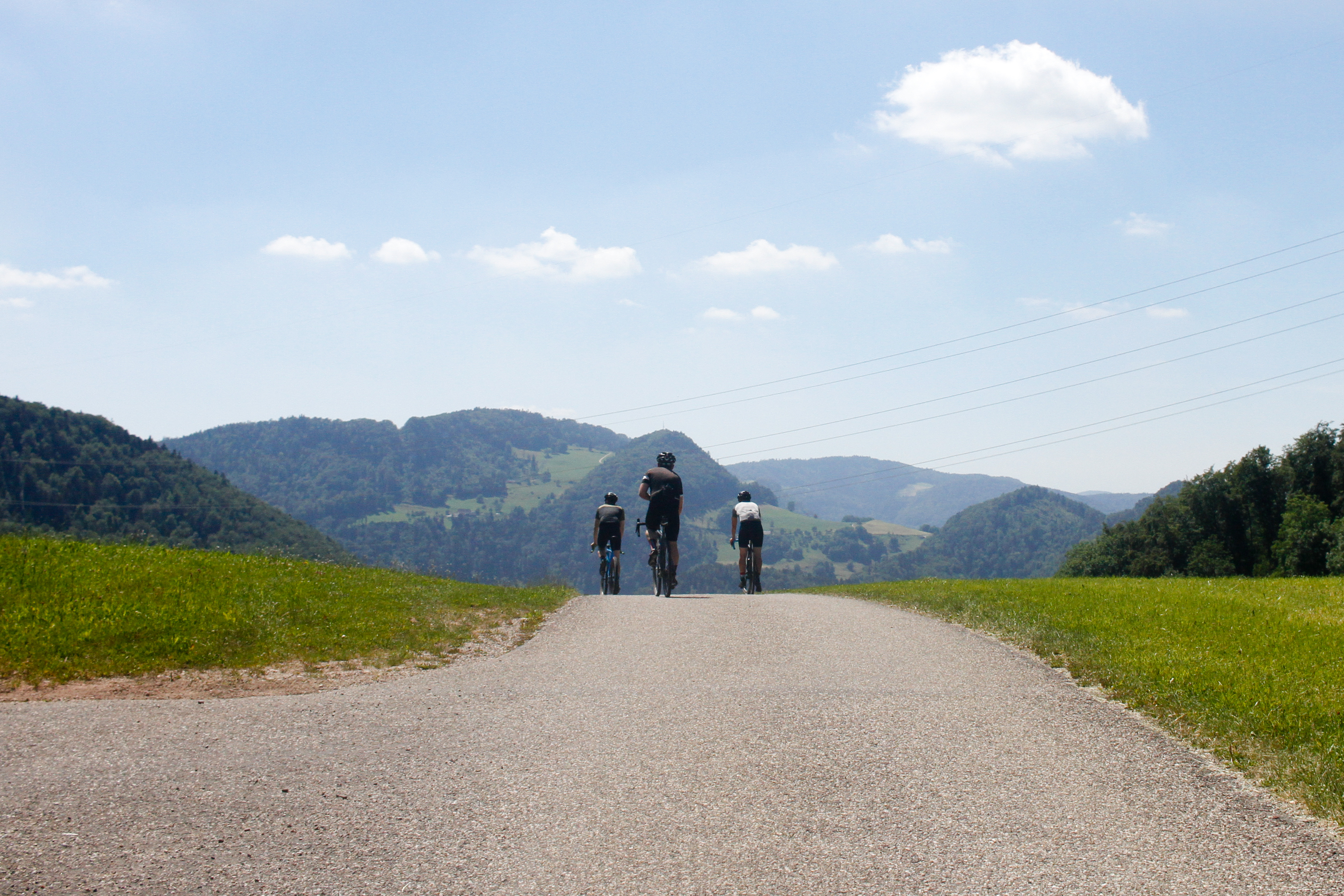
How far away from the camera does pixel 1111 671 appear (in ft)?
26.4

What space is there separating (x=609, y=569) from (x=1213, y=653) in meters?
12.0

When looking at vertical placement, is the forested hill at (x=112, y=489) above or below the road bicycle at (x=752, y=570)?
above

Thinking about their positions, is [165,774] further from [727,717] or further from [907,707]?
[907,707]

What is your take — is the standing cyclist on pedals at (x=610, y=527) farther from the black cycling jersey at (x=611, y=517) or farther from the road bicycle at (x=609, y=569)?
the road bicycle at (x=609, y=569)

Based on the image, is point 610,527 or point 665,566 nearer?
point 665,566

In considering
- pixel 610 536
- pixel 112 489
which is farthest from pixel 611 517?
pixel 112 489

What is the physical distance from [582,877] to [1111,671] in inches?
223

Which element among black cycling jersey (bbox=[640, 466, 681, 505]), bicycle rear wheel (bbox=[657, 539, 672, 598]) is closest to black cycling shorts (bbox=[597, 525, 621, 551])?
bicycle rear wheel (bbox=[657, 539, 672, 598])

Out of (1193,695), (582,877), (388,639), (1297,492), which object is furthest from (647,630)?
(1297,492)

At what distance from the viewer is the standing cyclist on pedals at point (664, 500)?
17547 millimetres

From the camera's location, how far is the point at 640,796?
510 centimetres

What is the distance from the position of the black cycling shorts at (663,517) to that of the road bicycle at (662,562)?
0.06 metres

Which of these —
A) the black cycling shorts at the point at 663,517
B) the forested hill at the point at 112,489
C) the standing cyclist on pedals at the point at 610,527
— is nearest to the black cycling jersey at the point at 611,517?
the standing cyclist on pedals at the point at 610,527

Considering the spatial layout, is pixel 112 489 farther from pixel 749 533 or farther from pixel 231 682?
pixel 231 682
